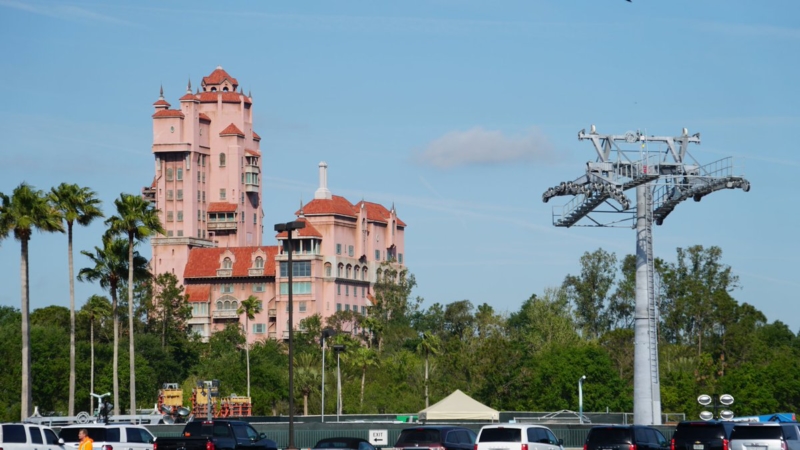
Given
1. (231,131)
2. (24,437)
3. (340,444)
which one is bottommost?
(340,444)

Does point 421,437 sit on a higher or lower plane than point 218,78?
lower

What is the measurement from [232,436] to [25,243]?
3402 cm

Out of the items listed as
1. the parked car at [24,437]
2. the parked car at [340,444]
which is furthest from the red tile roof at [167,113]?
the parked car at [24,437]

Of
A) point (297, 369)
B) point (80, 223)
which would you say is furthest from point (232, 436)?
point (297, 369)

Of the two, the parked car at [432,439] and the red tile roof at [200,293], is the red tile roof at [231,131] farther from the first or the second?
the parked car at [432,439]

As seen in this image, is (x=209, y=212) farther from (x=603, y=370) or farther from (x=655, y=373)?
(x=655, y=373)

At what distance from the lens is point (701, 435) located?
37312 mm

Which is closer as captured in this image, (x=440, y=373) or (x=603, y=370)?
(x=603, y=370)

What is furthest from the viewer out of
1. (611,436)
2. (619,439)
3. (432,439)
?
(432,439)

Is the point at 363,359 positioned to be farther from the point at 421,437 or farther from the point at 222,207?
the point at 421,437

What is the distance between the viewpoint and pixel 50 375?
12256 cm

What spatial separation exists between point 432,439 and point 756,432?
30.2ft

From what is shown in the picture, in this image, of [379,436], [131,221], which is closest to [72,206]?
[131,221]

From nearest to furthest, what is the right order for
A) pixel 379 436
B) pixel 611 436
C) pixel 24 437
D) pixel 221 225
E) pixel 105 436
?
1. pixel 24 437
2. pixel 611 436
3. pixel 105 436
4. pixel 379 436
5. pixel 221 225
